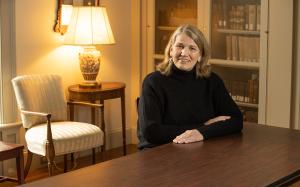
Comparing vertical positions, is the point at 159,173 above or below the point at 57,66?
below

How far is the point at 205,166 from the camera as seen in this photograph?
2.31 meters

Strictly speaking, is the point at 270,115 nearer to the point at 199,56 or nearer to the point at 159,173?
the point at 199,56

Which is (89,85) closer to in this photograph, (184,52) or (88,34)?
(88,34)

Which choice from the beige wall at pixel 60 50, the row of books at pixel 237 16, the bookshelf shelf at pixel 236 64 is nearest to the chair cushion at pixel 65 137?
the beige wall at pixel 60 50

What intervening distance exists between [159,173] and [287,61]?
2.61m

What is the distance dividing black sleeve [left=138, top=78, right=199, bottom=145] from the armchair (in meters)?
1.35

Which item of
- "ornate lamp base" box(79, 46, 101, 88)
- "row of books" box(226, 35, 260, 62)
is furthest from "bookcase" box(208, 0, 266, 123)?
"ornate lamp base" box(79, 46, 101, 88)

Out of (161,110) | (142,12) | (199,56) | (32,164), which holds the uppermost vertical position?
(142,12)

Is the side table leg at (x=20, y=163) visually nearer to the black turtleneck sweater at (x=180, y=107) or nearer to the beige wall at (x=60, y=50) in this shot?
the beige wall at (x=60, y=50)

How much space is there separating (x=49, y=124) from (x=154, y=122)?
144 cm

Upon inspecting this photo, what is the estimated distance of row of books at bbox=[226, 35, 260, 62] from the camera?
4.76 m

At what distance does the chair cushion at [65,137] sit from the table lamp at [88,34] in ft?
1.94

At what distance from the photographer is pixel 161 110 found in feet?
9.52

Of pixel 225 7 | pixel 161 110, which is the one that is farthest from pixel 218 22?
pixel 161 110
